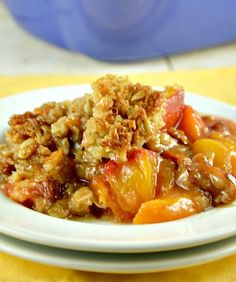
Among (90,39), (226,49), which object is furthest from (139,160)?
(226,49)

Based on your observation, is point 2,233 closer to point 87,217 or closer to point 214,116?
point 87,217

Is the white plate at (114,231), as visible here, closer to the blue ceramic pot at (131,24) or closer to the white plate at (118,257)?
the white plate at (118,257)

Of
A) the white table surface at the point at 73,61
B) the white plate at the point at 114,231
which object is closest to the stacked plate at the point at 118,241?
the white plate at the point at 114,231

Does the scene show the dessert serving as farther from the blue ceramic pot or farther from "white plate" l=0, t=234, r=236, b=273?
the blue ceramic pot

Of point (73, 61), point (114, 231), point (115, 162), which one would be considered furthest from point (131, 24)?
point (114, 231)

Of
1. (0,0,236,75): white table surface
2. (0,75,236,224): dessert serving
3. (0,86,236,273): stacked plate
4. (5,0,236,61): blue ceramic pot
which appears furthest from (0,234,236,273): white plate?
(0,0,236,75): white table surface

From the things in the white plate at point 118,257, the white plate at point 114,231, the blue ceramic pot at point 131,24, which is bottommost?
the white plate at point 118,257

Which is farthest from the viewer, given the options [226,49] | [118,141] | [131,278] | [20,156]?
[226,49]
